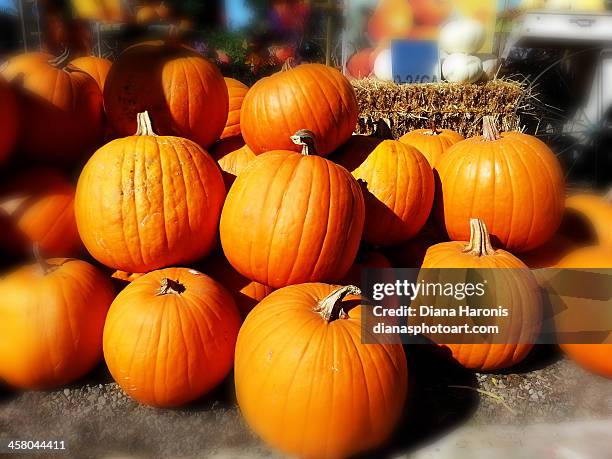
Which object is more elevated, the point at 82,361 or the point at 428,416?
the point at 82,361

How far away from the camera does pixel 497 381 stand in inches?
85.2

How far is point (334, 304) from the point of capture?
1.71 m

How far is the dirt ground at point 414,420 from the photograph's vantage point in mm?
1792

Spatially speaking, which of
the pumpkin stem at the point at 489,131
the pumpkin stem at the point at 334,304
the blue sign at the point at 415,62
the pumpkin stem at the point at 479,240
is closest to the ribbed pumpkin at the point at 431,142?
the pumpkin stem at the point at 489,131

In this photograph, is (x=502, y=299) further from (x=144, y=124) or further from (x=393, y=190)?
(x=144, y=124)

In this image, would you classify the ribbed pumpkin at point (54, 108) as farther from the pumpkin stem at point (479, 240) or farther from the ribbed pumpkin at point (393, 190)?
the pumpkin stem at point (479, 240)

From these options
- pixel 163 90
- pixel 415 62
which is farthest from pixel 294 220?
pixel 415 62

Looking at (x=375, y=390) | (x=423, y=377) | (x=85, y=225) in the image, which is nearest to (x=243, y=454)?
(x=375, y=390)

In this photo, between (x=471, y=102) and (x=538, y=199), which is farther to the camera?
(x=471, y=102)

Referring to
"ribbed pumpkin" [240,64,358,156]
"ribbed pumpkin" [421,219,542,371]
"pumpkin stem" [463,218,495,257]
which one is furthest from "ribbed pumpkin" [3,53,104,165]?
"pumpkin stem" [463,218,495,257]

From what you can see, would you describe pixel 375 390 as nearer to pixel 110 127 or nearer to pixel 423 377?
pixel 423 377

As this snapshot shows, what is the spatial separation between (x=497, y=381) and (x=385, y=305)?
2.03 feet

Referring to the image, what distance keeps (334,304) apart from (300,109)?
1.03 metres

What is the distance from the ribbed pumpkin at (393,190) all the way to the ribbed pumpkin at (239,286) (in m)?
0.58
